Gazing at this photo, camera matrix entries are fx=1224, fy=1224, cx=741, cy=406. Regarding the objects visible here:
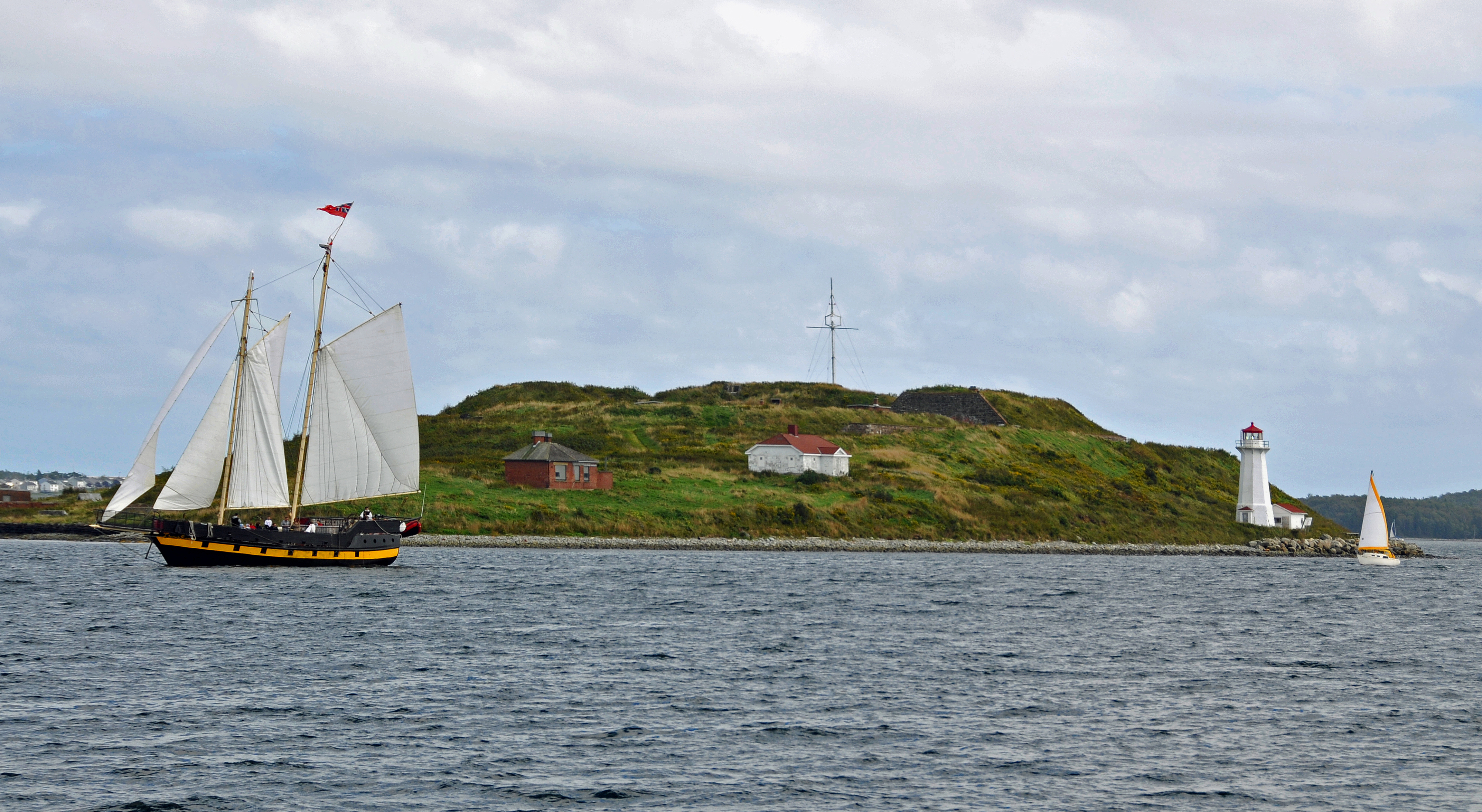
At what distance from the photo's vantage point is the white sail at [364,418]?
211 ft

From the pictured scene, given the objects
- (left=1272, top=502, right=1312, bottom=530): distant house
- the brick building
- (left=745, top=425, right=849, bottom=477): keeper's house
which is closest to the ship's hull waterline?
the brick building

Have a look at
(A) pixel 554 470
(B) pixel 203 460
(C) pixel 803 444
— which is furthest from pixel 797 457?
(B) pixel 203 460

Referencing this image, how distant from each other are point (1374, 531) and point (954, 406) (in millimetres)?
57468

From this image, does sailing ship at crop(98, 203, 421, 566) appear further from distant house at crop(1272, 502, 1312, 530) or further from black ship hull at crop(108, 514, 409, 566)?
distant house at crop(1272, 502, 1312, 530)

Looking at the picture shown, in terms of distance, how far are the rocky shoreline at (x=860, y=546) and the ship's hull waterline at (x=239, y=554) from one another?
72.3 feet

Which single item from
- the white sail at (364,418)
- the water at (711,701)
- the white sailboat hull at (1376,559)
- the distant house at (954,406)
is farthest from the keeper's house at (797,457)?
the water at (711,701)

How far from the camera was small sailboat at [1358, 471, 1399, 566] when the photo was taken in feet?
359

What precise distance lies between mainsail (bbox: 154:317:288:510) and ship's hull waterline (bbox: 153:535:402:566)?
7.26ft

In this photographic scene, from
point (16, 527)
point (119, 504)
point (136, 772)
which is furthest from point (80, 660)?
point (16, 527)

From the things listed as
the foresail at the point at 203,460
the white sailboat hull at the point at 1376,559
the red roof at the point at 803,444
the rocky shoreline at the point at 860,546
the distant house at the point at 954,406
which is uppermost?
the distant house at the point at 954,406

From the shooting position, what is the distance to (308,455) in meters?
66.1

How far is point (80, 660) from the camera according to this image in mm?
32031

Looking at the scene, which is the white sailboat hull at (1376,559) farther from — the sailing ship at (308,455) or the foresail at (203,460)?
the foresail at (203,460)

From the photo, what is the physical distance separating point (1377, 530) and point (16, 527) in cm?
11521
